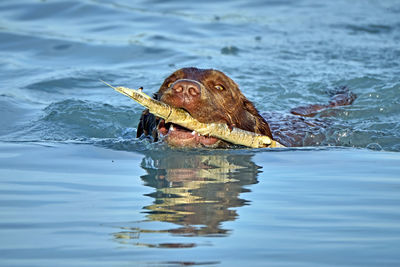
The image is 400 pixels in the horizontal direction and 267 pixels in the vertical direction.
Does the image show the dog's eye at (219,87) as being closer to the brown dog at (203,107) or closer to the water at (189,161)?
the brown dog at (203,107)

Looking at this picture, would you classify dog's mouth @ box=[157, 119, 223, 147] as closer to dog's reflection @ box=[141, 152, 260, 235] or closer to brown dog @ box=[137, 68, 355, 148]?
brown dog @ box=[137, 68, 355, 148]

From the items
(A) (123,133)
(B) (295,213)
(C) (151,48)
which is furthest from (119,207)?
(C) (151,48)

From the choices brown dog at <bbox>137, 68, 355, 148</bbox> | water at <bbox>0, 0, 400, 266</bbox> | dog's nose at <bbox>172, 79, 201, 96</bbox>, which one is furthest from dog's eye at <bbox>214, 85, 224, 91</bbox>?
water at <bbox>0, 0, 400, 266</bbox>

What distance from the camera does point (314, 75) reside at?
10055 mm

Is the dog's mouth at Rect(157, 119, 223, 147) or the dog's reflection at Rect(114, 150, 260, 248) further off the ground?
the dog's mouth at Rect(157, 119, 223, 147)

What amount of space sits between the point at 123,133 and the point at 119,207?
146 inches

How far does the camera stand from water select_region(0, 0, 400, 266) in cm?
305

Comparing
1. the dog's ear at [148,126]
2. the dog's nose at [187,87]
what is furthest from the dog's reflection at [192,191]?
the dog's nose at [187,87]

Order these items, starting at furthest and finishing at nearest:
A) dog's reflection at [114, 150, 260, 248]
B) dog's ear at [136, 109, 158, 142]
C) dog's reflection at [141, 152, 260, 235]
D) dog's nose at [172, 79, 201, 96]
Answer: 1. dog's ear at [136, 109, 158, 142]
2. dog's nose at [172, 79, 201, 96]
3. dog's reflection at [141, 152, 260, 235]
4. dog's reflection at [114, 150, 260, 248]

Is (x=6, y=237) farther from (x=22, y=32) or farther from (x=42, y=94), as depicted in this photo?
(x=22, y=32)

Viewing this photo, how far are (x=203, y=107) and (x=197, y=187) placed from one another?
1.30 meters

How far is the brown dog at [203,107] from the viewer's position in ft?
17.2

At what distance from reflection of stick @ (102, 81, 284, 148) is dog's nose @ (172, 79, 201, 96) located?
0.19 m

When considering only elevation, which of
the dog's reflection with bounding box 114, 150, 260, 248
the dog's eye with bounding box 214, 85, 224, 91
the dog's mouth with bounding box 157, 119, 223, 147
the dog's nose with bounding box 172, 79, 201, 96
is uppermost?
the dog's eye with bounding box 214, 85, 224, 91
